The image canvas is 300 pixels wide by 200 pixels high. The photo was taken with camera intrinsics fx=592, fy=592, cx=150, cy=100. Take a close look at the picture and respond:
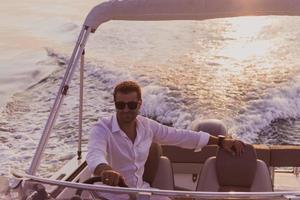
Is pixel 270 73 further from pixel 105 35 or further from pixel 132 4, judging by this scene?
pixel 132 4

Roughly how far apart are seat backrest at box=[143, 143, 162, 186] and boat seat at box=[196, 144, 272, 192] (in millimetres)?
231

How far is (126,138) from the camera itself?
2.48 m

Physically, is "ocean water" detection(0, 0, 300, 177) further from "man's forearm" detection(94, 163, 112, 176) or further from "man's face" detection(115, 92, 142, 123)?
"man's forearm" detection(94, 163, 112, 176)

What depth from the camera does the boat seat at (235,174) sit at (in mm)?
2836

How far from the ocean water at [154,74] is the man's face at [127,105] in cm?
425

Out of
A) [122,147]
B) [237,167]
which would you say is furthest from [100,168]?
[237,167]

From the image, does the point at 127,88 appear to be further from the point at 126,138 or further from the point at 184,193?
the point at 184,193

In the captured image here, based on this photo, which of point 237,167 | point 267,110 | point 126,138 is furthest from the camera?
point 267,110

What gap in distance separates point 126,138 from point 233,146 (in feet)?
1.77

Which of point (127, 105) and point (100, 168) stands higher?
point (127, 105)

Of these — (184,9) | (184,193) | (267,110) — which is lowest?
(267,110)

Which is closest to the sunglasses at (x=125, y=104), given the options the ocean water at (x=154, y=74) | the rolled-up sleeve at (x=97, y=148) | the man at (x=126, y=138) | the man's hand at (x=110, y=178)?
the man at (x=126, y=138)

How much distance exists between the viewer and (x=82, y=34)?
2.99 metres

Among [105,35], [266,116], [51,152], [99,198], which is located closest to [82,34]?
[99,198]
